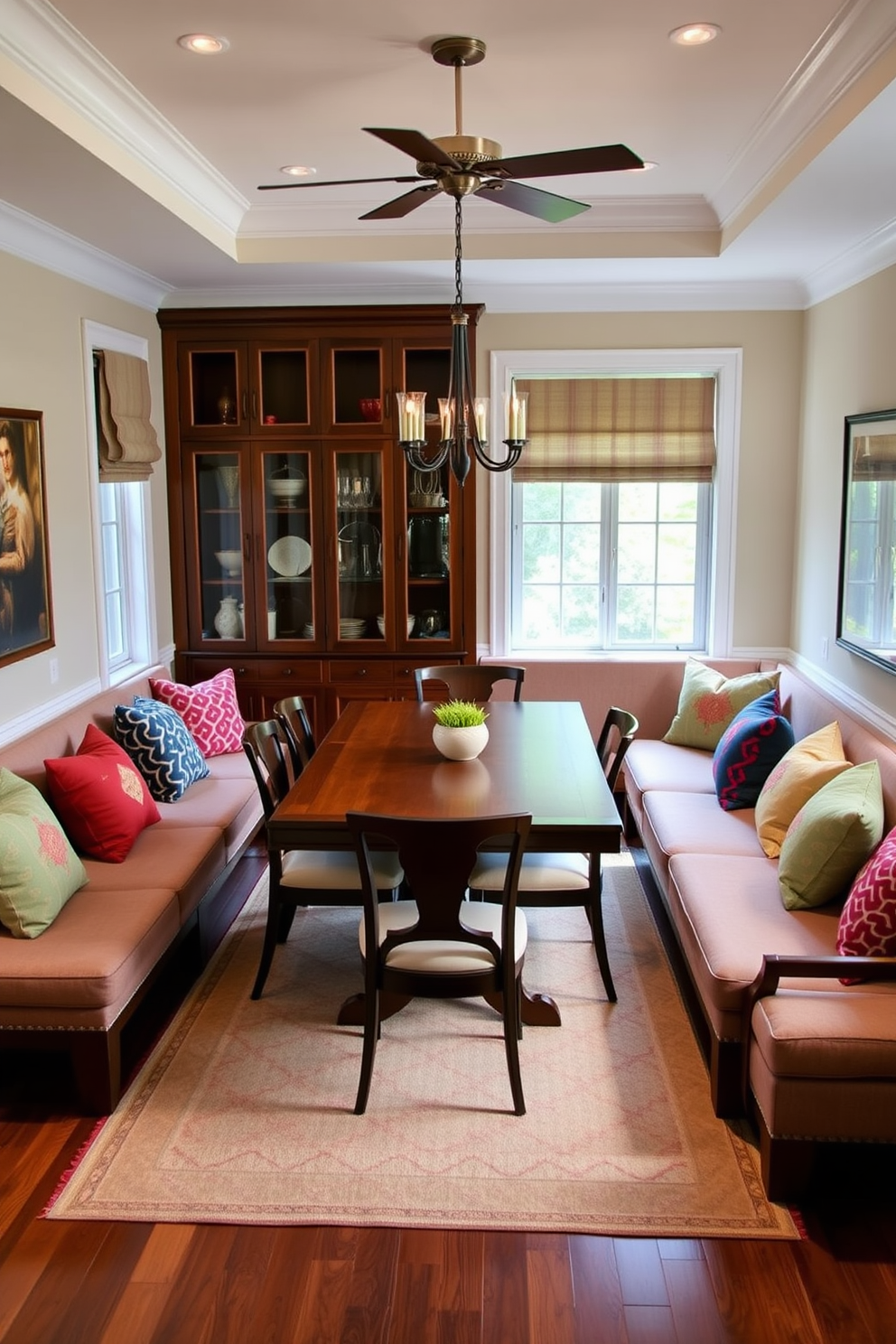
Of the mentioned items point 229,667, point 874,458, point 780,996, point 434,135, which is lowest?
point 780,996

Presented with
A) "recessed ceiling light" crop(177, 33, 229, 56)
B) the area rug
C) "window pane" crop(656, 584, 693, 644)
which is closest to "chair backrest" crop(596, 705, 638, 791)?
the area rug

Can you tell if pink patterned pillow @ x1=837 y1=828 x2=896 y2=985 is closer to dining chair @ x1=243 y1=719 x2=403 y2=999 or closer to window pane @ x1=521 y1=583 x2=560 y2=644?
dining chair @ x1=243 y1=719 x2=403 y2=999

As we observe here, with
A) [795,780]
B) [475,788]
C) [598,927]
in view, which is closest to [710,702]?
[795,780]

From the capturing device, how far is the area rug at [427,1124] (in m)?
2.71

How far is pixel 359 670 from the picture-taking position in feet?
18.8

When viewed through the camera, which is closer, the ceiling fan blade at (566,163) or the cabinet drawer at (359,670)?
the ceiling fan blade at (566,163)

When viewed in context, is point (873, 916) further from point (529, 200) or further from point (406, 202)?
point (406, 202)

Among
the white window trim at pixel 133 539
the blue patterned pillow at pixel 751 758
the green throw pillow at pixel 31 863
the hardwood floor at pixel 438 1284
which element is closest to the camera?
the hardwood floor at pixel 438 1284

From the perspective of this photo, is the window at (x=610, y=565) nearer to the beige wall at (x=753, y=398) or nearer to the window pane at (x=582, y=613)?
the window pane at (x=582, y=613)

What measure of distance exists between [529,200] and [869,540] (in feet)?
6.64

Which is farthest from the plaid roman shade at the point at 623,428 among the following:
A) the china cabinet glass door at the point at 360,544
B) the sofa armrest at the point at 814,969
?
the sofa armrest at the point at 814,969

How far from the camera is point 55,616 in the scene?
14.3 feet

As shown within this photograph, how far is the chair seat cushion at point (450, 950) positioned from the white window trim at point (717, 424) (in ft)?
8.78

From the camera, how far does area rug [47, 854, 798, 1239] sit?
271 cm
